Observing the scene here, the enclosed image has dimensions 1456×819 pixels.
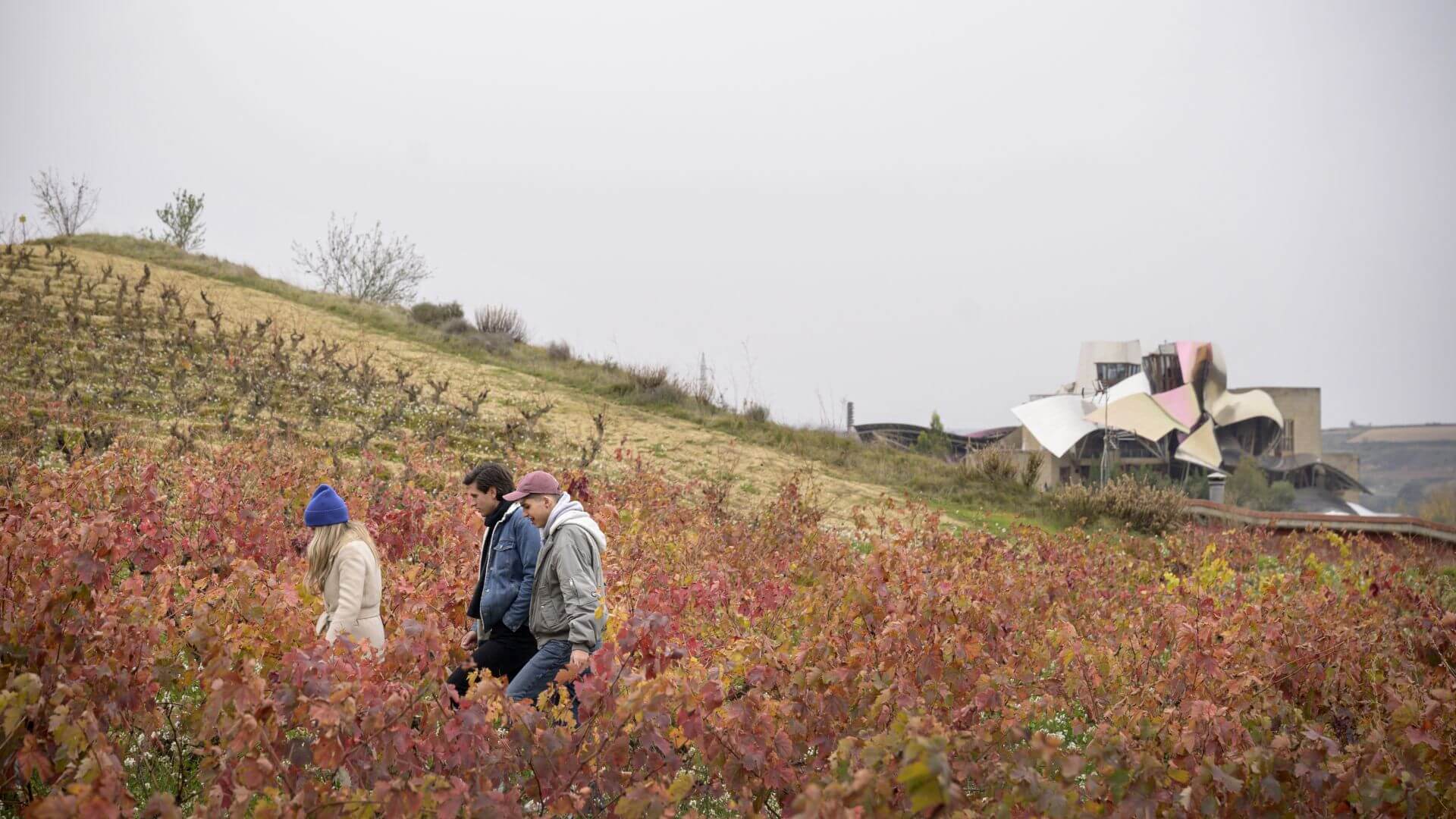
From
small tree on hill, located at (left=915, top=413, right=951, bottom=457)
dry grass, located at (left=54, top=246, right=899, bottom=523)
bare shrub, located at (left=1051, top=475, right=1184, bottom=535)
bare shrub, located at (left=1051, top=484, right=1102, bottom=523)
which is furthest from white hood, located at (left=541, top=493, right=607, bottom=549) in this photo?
small tree on hill, located at (left=915, top=413, right=951, bottom=457)

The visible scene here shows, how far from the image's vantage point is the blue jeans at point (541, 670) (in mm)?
4555

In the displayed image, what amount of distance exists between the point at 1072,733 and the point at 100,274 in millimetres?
24635

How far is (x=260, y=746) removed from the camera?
119 inches

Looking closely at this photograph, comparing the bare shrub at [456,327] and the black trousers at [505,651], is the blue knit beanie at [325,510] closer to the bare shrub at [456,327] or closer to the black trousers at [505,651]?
the black trousers at [505,651]

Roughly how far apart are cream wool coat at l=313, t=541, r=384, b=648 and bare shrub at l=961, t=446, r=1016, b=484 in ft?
60.9

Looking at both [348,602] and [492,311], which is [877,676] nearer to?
[348,602]

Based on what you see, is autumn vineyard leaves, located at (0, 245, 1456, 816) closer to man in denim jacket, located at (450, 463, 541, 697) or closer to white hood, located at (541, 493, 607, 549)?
man in denim jacket, located at (450, 463, 541, 697)

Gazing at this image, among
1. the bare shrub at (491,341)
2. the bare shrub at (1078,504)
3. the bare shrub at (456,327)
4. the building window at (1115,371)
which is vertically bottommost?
the bare shrub at (1078,504)

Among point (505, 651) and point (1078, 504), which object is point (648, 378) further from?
point (505, 651)

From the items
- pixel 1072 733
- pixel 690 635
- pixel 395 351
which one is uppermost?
pixel 395 351

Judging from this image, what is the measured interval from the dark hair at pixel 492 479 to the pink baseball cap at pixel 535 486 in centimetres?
24

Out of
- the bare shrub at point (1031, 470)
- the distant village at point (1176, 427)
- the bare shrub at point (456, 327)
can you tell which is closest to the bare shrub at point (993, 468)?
the bare shrub at point (1031, 470)

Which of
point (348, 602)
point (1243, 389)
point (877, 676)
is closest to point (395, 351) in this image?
point (348, 602)

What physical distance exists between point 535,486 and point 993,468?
18.8 m
